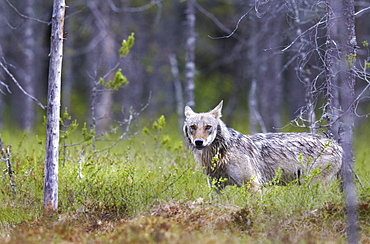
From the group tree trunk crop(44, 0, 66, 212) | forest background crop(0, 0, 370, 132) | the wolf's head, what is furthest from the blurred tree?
tree trunk crop(44, 0, 66, 212)

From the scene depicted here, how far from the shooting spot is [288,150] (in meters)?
8.70

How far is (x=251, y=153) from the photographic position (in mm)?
8523

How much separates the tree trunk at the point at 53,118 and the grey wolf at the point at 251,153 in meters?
2.23

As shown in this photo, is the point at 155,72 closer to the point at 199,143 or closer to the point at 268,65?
the point at 268,65

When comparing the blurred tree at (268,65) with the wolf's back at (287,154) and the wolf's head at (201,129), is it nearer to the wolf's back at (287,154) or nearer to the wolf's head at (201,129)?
the wolf's back at (287,154)

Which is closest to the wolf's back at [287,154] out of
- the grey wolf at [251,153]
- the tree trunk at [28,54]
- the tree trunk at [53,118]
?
the grey wolf at [251,153]

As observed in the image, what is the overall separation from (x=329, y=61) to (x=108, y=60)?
16.6 m

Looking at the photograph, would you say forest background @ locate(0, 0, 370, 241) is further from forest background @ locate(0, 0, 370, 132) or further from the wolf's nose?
the wolf's nose

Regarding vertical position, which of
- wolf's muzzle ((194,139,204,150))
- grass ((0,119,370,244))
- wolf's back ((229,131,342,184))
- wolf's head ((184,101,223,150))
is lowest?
grass ((0,119,370,244))

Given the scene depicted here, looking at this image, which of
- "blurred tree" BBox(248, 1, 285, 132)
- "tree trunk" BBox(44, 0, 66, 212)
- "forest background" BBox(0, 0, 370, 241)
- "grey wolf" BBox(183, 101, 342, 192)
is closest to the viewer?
"tree trunk" BBox(44, 0, 66, 212)

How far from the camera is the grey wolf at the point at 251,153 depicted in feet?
26.7

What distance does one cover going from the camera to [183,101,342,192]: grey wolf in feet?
26.7

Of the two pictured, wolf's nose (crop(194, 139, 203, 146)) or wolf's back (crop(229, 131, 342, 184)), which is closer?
wolf's nose (crop(194, 139, 203, 146))

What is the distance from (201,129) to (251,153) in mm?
1139
